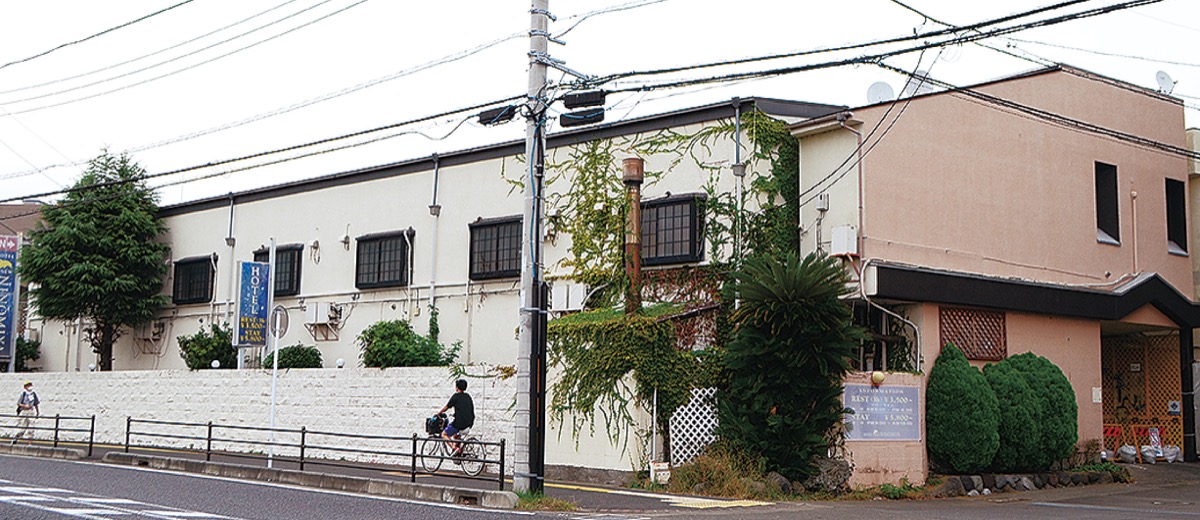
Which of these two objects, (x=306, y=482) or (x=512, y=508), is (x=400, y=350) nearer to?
(x=306, y=482)

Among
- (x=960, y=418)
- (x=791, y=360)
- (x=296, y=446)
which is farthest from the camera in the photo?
(x=960, y=418)

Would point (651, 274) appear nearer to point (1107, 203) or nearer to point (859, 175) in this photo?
point (859, 175)

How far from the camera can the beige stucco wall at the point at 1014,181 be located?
20844 millimetres

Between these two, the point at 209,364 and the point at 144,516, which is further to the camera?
the point at 209,364

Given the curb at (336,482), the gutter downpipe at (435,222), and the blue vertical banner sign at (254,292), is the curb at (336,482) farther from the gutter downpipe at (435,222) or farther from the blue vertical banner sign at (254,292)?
the gutter downpipe at (435,222)

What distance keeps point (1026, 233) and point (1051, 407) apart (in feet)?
13.0

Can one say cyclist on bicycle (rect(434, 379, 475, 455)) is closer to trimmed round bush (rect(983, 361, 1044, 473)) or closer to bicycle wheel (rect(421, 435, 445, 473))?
bicycle wheel (rect(421, 435, 445, 473))

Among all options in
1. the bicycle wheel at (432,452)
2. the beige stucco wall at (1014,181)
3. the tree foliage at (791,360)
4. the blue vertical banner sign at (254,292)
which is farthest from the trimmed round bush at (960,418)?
the blue vertical banner sign at (254,292)

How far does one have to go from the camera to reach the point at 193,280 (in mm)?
33031

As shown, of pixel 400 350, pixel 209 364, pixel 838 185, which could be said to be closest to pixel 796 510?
pixel 838 185

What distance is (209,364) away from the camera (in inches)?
1161

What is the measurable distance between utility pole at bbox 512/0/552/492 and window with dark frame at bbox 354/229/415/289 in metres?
11.7

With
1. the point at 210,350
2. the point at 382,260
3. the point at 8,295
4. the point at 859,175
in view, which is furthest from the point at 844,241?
the point at 8,295

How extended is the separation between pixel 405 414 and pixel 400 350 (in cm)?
280
